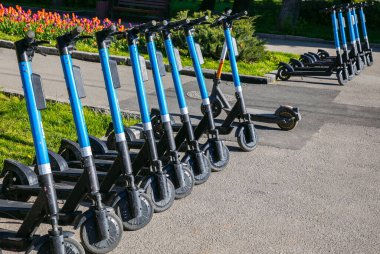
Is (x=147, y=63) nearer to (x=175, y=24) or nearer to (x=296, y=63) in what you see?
(x=296, y=63)

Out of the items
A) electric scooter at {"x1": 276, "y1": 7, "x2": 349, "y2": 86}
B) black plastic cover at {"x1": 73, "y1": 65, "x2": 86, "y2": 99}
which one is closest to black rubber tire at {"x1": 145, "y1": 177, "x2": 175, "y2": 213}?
black plastic cover at {"x1": 73, "y1": 65, "x2": 86, "y2": 99}

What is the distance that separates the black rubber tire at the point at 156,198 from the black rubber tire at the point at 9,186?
0.96m

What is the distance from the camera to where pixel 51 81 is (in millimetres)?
10969

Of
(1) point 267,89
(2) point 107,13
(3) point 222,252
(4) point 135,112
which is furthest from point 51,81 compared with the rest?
(2) point 107,13

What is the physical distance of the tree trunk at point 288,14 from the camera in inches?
878

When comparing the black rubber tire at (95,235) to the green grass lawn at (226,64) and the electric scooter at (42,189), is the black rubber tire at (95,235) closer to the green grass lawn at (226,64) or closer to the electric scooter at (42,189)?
the electric scooter at (42,189)

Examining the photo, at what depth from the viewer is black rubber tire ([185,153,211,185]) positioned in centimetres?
610

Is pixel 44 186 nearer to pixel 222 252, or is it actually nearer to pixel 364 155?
pixel 222 252

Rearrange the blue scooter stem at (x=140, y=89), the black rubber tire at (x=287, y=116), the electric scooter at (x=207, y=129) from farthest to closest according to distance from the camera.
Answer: the black rubber tire at (x=287, y=116)
the electric scooter at (x=207, y=129)
the blue scooter stem at (x=140, y=89)

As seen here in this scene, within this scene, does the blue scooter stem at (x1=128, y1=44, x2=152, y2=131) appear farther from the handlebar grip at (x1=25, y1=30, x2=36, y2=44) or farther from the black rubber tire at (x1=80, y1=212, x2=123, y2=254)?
the handlebar grip at (x1=25, y1=30, x2=36, y2=44)

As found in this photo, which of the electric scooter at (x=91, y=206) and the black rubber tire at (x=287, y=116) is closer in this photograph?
the electric scooter at (x=91, y=206)

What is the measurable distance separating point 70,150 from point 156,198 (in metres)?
1.18

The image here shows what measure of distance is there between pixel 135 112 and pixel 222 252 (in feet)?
13.7

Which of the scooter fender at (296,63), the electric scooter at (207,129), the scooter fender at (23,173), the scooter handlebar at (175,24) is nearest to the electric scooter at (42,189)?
the scooter fender at (23,173)
